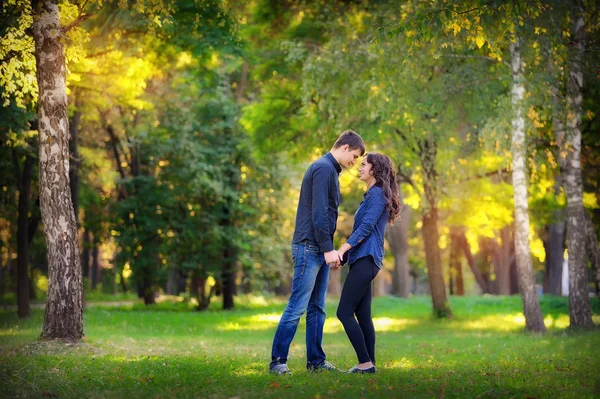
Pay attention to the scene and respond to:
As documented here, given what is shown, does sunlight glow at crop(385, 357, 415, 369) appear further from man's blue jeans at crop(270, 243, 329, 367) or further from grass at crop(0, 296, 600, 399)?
man's blue jeans at crop(270, 243, 329, 367)

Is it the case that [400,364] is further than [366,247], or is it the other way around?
[400,364]

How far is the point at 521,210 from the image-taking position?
1622 cm

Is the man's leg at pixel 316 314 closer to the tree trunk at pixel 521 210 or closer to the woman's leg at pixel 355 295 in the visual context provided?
the woman's leg at pixel 355 295

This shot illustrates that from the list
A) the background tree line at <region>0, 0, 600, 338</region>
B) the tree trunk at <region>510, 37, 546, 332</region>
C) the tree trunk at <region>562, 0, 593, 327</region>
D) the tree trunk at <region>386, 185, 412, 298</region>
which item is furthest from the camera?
the tree trunk at <region>386, 185, 412, 298</region>

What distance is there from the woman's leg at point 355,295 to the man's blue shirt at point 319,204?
50cm

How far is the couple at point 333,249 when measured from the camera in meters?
7.92

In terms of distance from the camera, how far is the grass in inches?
282

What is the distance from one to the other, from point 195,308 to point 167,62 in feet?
43.7

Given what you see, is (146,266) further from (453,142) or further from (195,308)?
(453,142)

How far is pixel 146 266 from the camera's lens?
2900 cm

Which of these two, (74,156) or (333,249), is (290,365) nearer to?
(333,249)

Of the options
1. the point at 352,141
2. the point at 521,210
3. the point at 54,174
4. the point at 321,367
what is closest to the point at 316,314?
the point at 321,367

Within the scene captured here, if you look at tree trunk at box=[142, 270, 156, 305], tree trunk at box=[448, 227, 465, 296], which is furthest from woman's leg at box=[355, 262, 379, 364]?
tree trunk at box=[448, 227, 465, 296]

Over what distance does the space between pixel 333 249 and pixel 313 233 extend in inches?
10.8
